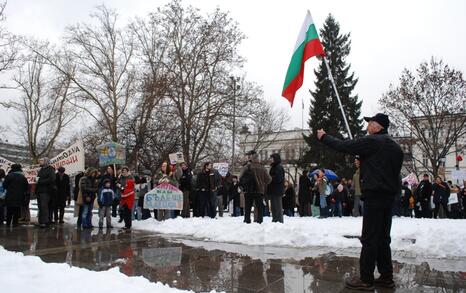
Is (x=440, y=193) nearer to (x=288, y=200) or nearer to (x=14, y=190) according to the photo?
(x=288, y=200)

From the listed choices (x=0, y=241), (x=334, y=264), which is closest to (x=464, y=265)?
(x=334, y=264)

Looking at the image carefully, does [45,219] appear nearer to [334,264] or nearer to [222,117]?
[334,264]

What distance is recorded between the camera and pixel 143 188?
14.8m

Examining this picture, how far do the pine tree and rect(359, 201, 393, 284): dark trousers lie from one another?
39229 mm

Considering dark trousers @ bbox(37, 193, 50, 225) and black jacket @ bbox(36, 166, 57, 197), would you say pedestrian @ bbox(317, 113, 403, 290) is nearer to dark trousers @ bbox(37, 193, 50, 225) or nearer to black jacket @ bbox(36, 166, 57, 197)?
black jacket @ bbox(36, 166, 57, 197)

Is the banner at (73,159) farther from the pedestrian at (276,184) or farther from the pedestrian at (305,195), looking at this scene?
the pedestrian at (305,195)

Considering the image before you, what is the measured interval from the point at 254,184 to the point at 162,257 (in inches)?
183

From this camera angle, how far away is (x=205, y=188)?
15219 mm

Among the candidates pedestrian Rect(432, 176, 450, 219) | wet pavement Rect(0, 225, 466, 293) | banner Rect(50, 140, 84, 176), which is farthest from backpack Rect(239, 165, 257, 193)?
pedestrian Rect(432, 176, 450, 219)

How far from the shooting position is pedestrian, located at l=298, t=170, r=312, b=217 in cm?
1777

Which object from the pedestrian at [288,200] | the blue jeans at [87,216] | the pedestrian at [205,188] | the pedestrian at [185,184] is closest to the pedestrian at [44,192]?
the blue jeans at [87,216]

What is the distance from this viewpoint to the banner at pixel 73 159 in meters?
15.5

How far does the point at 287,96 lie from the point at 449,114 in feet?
92.1

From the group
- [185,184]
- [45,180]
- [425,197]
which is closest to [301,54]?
[185,184]
